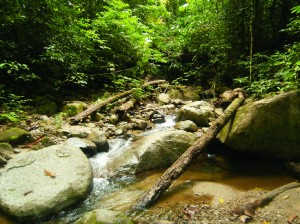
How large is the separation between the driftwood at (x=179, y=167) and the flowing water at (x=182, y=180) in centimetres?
15

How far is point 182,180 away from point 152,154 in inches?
29.9

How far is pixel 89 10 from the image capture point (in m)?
9.15

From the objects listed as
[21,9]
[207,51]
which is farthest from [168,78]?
[21,9]

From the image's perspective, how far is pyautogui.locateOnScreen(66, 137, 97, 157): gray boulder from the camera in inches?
194

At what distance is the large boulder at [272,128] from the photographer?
3.93 m

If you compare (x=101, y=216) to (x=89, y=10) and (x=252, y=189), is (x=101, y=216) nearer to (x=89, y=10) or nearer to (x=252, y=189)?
(x=252, y=189)

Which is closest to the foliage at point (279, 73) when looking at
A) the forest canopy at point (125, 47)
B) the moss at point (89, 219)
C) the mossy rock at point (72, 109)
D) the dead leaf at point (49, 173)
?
the forest canopy at point (125, 47)

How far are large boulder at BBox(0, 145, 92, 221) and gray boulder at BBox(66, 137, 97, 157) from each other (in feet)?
2.32

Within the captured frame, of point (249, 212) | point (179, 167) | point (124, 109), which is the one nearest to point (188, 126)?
point (179, 167)

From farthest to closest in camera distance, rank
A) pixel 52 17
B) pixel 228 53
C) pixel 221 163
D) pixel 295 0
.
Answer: pixel 228 53
pixel 295 0
pixel 52 17
pixel 221 163

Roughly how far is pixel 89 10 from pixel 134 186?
25.0ft

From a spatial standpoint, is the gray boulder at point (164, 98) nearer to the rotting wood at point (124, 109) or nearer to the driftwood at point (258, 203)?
the rotting wood at point (124, 109)

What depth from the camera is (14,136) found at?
460 cm

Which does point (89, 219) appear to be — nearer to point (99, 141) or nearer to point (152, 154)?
point (152, 154)
